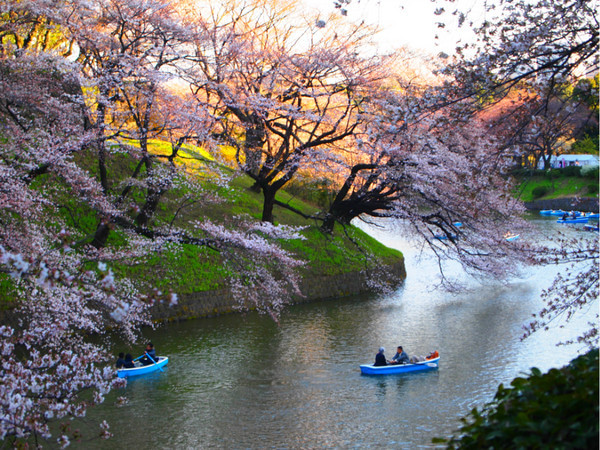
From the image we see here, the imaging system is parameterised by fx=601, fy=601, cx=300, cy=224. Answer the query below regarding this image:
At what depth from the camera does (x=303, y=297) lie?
23.2m

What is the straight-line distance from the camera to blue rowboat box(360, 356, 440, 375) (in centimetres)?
1534

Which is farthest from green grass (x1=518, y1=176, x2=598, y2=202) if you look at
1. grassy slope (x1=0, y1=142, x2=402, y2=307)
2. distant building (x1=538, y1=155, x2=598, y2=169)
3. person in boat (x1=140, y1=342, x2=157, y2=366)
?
person in boat (x1=140, y1=342, x2=157, y2=366)

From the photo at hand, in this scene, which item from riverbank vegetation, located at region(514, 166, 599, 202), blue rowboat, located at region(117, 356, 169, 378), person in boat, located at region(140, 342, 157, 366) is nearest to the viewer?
blue rowboat, located at region(117, 356, 169, 378)

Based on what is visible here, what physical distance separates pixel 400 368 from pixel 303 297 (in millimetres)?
8074

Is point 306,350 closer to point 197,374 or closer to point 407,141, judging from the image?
point 197,374

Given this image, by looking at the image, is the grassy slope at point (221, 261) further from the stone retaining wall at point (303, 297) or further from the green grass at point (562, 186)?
the green grass at point (562, 186)

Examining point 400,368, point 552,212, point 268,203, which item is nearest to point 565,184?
point 552,212

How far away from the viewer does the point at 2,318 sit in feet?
54.6

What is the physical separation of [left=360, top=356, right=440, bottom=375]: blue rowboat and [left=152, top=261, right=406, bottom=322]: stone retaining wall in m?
7.18

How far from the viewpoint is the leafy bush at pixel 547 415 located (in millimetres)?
3801

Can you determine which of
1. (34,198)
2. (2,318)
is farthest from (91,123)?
(2,318)

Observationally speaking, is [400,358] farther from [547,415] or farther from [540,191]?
[540,191]

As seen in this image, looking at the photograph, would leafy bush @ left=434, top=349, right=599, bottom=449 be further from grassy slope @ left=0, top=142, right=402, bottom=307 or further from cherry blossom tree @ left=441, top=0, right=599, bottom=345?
grassy slope @ left=0, top=142, right=402, bottom=307

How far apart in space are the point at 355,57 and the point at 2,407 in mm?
19293
